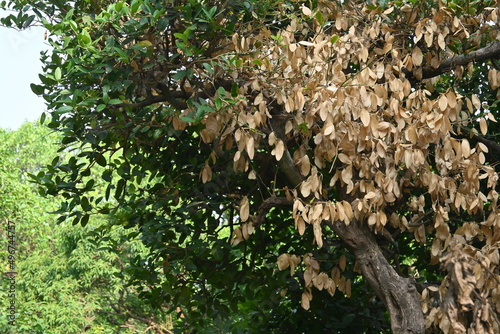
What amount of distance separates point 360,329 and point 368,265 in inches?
79.7

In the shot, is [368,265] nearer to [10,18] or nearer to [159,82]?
[159,82]

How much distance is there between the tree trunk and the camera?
5.32 m

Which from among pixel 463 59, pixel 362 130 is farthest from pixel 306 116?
pixel 463 59

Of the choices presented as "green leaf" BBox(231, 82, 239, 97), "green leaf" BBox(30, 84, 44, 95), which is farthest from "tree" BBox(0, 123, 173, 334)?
"green leaf" BBox(231, 82, 239, 97)

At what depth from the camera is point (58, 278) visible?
2206cm

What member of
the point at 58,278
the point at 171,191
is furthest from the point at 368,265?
the point at 58,278

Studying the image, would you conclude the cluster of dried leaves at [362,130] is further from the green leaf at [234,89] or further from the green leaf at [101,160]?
the green leaf at [101,160]

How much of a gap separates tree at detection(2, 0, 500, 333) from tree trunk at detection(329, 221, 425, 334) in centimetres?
1

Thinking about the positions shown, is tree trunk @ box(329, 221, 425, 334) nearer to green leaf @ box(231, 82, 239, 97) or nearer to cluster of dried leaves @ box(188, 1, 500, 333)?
cluster of dried leaves @ box(188, 1, 500, 333)

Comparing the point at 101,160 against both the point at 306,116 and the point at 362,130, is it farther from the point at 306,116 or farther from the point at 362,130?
the point at 362,130

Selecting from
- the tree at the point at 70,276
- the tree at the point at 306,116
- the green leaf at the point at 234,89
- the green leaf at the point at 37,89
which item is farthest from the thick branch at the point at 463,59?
the tree at the point at 70,276

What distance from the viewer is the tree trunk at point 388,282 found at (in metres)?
5.32

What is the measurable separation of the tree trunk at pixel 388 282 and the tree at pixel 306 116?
0.04 ft

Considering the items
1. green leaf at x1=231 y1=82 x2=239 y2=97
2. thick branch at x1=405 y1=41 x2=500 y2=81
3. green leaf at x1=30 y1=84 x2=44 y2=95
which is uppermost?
green leaf at x1=30 y1=84 x2=44 y2=95
